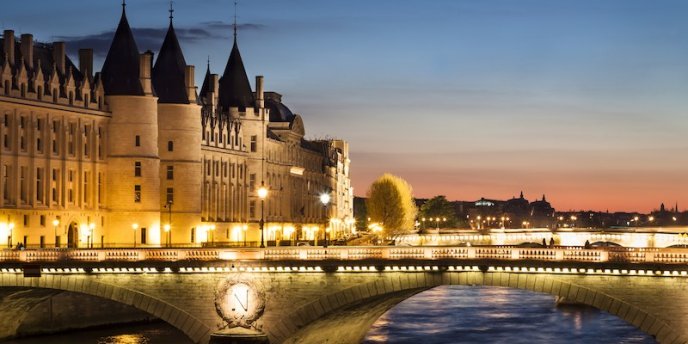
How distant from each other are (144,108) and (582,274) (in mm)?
70549

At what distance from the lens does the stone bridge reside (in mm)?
61188

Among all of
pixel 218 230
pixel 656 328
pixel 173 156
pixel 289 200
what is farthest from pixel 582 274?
pixel 289 200

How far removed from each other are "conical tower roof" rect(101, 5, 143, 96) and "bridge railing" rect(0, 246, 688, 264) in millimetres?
47920

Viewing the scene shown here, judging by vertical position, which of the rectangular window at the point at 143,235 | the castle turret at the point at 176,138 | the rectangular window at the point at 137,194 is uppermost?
the castle turret at the point at 176,138

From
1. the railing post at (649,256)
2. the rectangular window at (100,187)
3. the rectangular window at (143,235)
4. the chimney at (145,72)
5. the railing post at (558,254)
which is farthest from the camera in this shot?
the rectangular window at (143,235)

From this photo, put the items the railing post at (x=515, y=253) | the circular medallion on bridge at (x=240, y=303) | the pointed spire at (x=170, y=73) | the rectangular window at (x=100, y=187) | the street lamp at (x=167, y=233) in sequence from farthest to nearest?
the pointed spire at (x=170, y=73)
the street lamp at (x=167, y=233)
the rectangular window at (x=100, y=187)
the circular medallion on bridge at (x=240, y=303)
the railing post at (x=515, y=253)

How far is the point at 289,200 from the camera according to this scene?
184625 mm

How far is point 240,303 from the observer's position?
232ft

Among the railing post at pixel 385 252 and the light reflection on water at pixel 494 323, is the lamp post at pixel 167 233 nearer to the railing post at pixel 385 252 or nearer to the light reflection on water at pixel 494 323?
the light reflection on water at pixel 494 323

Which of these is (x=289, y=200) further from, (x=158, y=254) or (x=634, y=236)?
(x=158, y=254)

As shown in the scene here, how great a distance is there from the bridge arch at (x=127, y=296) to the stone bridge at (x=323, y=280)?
2.1 inches

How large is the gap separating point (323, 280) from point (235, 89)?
97.1 metres

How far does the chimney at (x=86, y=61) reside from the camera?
411ft

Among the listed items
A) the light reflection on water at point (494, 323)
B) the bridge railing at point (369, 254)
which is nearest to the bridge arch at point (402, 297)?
the bridge railing at point (369, 254)
